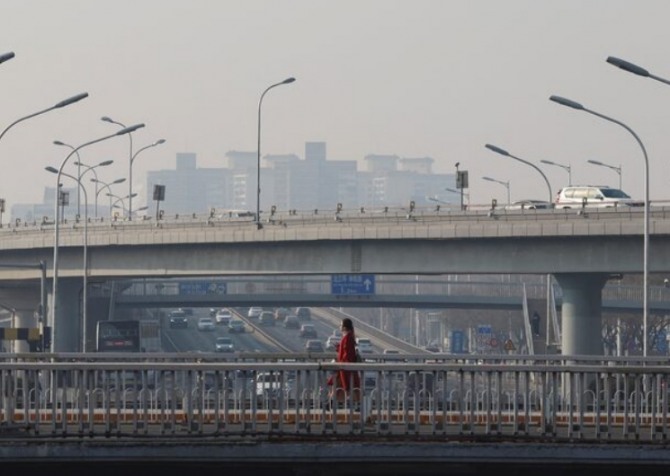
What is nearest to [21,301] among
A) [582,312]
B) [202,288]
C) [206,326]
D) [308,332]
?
[202,288]

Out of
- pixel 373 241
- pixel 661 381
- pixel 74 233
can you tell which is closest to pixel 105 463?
pixel 661 381

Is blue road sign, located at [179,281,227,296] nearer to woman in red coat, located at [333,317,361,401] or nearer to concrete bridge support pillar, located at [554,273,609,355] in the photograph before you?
concrete bridge support pillar, located at [554,273,609,355]

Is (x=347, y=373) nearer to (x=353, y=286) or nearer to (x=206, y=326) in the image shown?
(x=353, y=286)

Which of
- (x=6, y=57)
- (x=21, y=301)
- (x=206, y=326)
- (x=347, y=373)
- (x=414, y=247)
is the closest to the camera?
(x=347, y=373)

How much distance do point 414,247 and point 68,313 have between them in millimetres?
27580

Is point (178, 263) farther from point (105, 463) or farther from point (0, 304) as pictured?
point (105, 463)

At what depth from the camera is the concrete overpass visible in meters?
65.0

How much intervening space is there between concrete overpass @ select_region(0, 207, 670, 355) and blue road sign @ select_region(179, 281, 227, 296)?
56.2 meters

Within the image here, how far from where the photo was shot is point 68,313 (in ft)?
300

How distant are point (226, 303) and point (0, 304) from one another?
27.1 meters

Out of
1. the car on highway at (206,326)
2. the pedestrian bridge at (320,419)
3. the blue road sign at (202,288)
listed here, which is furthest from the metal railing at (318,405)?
the car on highway at (206,326)

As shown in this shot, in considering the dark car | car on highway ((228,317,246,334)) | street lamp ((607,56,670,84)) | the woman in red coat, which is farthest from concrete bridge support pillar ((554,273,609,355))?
car on highway ((228,317,246,334))

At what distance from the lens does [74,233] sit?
84.7 meters

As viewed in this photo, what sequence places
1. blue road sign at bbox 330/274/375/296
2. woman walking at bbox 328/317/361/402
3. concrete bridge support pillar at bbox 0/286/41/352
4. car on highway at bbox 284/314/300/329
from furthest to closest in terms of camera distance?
1. car on highway at bbox 284/314/300/329
2. blue road sign at bbox 330/274/375/296
3. concrete bridge support pillar at bbox 0/286/41/352
4. woman walking at bbox 328/317/361/402
